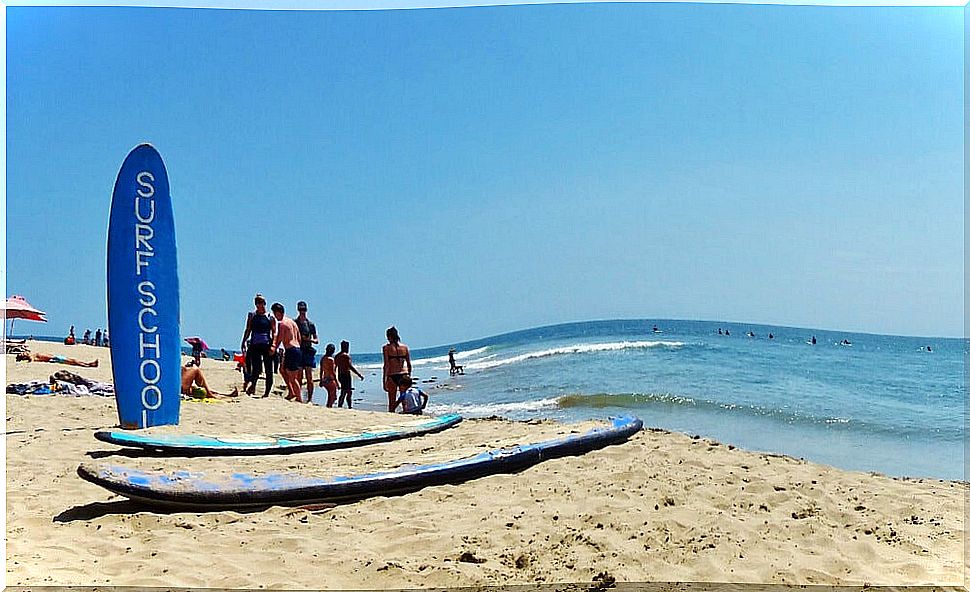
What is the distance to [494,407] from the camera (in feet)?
31.2

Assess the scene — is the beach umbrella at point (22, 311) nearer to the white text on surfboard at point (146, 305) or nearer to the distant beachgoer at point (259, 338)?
the distant beachgoer at point (259, 338)

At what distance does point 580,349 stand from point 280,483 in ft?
52.5

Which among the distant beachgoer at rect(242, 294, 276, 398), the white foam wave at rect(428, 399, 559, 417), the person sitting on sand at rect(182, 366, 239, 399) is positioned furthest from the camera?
the white foam wave at rect(428, 399, 559, 417)

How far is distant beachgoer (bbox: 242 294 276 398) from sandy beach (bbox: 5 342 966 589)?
10.1 ft

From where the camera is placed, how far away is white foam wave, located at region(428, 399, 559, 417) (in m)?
8.99

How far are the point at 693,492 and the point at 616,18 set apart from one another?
87.8 inches

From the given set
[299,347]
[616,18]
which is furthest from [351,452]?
[299,347]

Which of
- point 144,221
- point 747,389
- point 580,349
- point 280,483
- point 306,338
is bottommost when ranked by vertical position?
point 747,389

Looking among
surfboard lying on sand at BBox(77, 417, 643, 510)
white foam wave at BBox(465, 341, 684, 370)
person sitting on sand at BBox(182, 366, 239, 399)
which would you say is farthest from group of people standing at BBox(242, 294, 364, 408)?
white foam wave at BBox(465, 341, 684, 370)

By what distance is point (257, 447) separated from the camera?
439cm

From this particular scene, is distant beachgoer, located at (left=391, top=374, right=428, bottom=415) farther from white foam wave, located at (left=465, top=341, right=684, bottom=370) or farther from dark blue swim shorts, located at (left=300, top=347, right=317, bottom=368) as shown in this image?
white foam wave, located at (left=465, top=341, right=684, bottom=370)

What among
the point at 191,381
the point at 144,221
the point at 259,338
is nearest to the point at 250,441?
the point at 144,221

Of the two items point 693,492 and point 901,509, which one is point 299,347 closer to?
point 693,492

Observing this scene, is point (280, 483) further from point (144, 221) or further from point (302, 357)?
point (302, 357)
